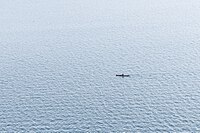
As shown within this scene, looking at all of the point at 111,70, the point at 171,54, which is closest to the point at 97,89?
the point at 111,70

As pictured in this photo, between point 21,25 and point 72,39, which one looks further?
point 21,25

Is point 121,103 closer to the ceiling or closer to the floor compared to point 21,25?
closer to the floor

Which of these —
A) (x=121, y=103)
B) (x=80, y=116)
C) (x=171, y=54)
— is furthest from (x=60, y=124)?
(x=171, y=54)

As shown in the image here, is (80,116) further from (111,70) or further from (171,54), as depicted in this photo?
Answer: (171,54)

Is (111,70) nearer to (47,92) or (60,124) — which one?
(47,92)

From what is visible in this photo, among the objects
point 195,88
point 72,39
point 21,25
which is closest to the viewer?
point 195,88

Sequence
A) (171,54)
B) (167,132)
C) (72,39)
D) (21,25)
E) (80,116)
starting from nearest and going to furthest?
(167,132)
(80,116)
(171,54)
(72,39)
(21,25)
